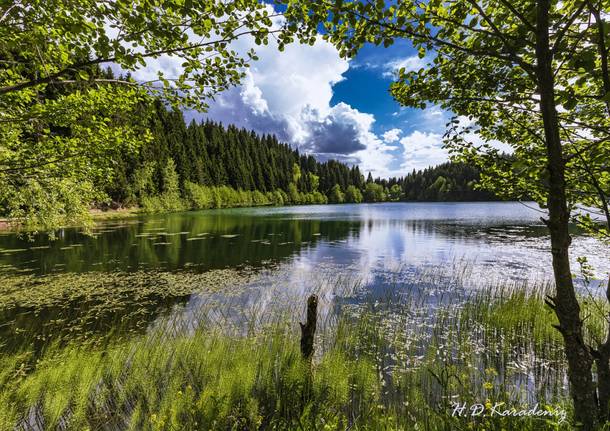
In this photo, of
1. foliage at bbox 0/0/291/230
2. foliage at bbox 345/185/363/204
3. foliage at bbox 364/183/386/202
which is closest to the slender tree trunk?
foliage at bbox 0/0/291/230

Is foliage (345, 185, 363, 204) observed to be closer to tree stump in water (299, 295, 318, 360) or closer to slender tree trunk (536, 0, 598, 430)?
tree stump in water (299, 295, 318, 360)

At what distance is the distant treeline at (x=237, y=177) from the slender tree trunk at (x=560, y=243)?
8.81m

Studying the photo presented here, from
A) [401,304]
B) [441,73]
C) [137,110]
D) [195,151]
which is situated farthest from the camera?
[195,151]

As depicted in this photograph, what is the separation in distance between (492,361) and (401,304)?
3.98 meters

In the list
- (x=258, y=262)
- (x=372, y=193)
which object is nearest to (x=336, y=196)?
(x=372, y=193)

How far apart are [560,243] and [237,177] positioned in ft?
378

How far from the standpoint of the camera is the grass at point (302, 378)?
175 inches

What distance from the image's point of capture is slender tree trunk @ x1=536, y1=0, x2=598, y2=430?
253 cm

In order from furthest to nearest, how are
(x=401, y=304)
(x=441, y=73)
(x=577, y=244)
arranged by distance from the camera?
1. (x=577, y=244)
2. (x=401, y=304)
3. (x=441, y=73)

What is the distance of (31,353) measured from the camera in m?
7.11

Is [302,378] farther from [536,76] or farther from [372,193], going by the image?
[372,193]

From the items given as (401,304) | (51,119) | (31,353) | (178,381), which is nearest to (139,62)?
(51,119)

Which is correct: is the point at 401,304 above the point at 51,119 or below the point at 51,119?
below

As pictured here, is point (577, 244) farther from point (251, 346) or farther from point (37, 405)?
point (37, 405)
